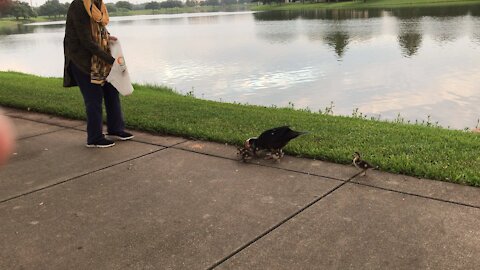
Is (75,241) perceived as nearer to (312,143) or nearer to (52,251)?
(52,251)

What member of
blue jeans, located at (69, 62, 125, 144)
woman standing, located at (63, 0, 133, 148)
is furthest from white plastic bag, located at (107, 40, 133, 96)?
blue jeans, located at (69, 62, 125, 144)

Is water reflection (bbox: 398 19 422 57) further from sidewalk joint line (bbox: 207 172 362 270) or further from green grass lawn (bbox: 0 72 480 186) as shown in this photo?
sidewalk joint line (bbox: 207 172 362 270)

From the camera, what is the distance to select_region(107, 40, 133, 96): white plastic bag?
558cm

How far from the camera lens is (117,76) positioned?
5629mm

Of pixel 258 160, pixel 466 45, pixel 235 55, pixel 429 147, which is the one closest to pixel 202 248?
pixel 258 160

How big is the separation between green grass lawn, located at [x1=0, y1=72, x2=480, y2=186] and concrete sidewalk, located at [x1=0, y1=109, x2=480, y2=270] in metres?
0.27

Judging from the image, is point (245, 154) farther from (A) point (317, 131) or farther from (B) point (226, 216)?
(A) point (317, 131)

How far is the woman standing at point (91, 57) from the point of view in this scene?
5.30 metres

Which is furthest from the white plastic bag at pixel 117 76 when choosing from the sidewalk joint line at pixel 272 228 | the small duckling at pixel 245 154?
the sidewalk joint line at pixel 272 228

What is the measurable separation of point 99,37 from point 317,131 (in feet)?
9.66

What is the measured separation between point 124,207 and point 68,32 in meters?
2.53

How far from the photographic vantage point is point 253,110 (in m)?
8.03

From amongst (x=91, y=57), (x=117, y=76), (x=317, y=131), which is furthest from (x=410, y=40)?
(x=91, y=57)

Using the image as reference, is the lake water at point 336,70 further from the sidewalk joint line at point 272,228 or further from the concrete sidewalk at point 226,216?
the sidewalk joint line at point 272,228
